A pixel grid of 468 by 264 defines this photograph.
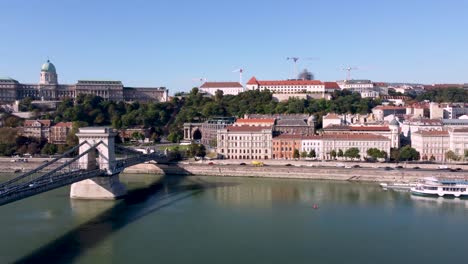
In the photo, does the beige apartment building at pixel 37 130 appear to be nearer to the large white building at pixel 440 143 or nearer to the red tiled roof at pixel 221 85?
the red tiled roof at pixel 221 85

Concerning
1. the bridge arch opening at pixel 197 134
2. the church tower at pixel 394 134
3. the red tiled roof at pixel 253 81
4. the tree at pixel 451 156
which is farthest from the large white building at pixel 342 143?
the red tiled roof at pixel 253 81

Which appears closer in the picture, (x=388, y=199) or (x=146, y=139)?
(x=388, y=199)

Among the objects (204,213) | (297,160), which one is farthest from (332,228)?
(297,160)

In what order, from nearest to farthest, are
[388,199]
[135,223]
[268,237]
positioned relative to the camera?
[268,237]
[135,223]
[388,199]

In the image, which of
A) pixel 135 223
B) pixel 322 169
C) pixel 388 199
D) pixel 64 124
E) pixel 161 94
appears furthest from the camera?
pixel 161 94

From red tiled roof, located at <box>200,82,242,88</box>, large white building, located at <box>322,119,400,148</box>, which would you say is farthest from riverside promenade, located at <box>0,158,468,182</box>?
red tiled roof, located at <box>200,82,242,88</box>

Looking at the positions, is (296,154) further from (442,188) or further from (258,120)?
(442,188)

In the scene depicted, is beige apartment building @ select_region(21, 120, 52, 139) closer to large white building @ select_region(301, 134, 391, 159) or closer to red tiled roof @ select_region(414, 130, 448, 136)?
large white building @ select_region(301, 134, 391, 159)

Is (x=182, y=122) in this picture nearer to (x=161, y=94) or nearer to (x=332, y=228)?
(x=161, y=94)
